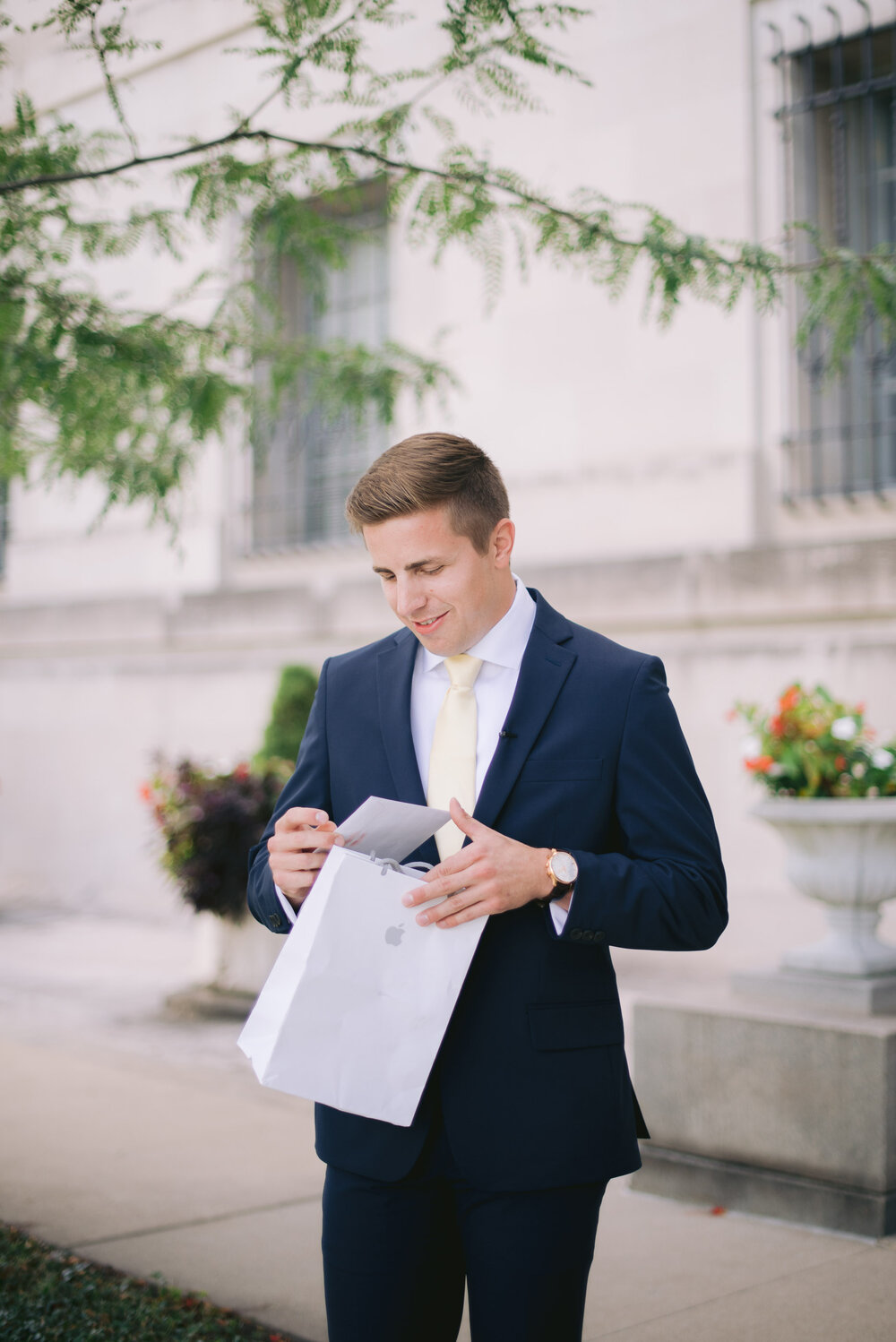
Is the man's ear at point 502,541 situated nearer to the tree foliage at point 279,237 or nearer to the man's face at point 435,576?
the man's face at point 435,576

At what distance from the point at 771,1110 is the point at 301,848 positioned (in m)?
2.83

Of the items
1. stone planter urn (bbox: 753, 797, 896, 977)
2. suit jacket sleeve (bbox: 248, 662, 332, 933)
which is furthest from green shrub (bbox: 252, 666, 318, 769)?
suit jacket sleeve (bbox: 248, 662, 332, 933)

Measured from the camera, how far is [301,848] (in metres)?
2.15

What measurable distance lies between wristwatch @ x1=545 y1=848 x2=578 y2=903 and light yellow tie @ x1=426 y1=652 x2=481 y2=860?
24 cm

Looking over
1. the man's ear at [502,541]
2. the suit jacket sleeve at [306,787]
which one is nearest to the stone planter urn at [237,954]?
the suit jacket sleeve at [306,787]

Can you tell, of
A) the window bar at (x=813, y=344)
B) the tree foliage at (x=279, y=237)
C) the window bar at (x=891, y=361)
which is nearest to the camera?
the tree foliage at (x=279, y=237)

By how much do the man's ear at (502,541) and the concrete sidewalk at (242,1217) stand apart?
7.78 feet

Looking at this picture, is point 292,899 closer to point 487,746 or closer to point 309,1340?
point 487,746

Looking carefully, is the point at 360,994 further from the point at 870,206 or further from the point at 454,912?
the point at 870,206

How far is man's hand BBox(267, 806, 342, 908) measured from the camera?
2.14 meters

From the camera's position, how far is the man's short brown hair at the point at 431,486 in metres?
2.17

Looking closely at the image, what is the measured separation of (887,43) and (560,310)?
9.36 feet

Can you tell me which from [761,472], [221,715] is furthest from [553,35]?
[221,715]

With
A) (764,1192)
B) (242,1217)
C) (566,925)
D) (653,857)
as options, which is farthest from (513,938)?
(242,1217)
